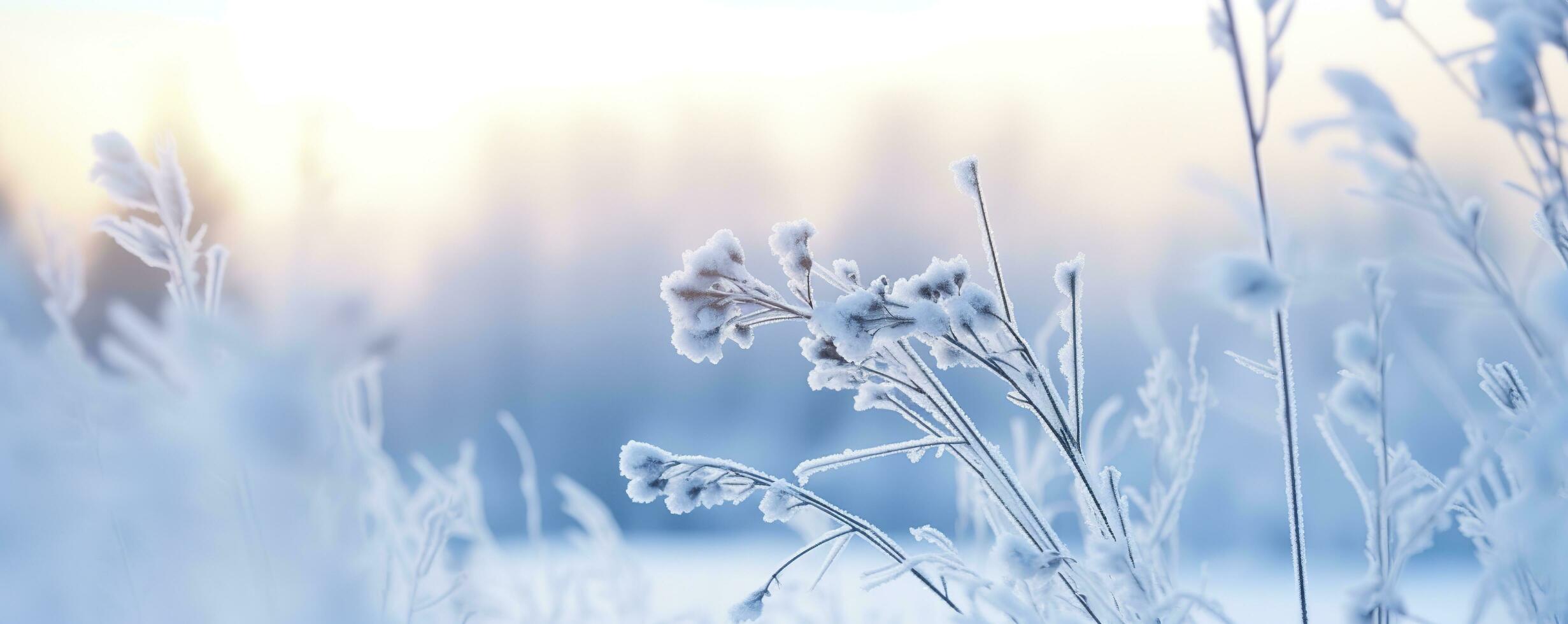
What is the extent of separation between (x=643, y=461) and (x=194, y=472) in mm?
249

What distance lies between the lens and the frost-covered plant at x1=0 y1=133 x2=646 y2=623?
472mm

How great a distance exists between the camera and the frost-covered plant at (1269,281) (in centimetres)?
37

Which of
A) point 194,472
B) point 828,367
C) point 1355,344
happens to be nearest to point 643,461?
point 828,367

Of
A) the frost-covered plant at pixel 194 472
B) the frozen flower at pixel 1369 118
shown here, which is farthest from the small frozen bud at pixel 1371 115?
the frost-covered plant at pixel 194 472

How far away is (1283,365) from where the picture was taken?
45 cm

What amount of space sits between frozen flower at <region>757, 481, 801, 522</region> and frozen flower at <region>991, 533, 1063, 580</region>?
5.0 inches

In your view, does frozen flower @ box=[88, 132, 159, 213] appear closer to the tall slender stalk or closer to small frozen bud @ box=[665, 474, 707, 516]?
small frozen bud @ box=[665, 474, 707, 516]

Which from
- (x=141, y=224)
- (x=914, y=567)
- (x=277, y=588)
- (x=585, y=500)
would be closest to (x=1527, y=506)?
(x=914, y=567)

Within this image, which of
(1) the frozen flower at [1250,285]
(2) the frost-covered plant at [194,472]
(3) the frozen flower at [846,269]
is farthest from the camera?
(3) the frozen flower at [846,269]

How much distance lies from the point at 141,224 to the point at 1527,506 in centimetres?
85

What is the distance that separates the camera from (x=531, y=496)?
3.90 ft

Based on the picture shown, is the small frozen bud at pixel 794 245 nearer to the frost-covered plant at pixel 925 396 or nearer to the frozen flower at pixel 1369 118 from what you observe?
the frost-covered plant at pixel 925 396

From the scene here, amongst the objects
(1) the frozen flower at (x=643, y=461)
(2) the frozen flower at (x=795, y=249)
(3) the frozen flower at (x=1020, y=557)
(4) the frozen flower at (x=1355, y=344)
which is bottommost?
(3) the frozen flower at (x=1020, y=557)

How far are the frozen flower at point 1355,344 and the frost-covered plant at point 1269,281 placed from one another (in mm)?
23
